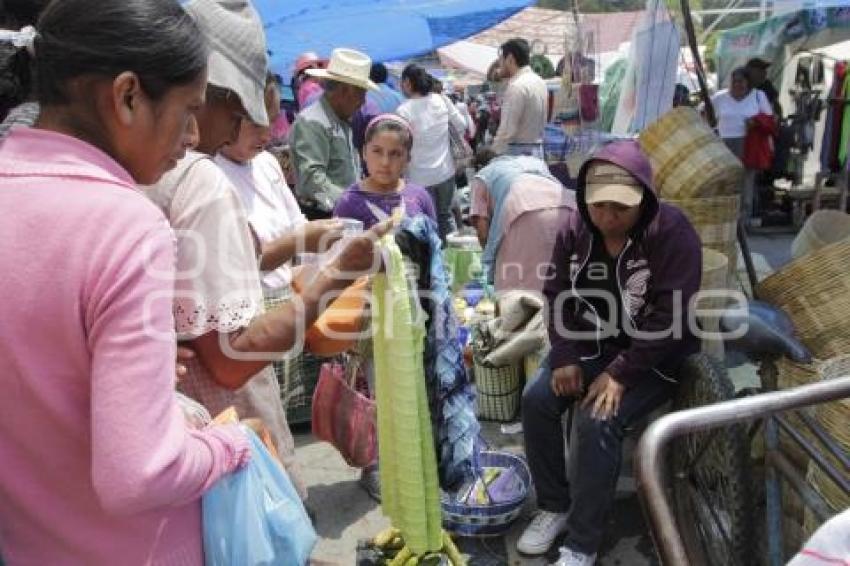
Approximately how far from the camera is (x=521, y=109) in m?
6.53

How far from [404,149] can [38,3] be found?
7.59ft

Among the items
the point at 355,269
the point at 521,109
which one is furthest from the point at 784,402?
the point at 521,109

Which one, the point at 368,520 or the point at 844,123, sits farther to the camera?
the point at 844,123

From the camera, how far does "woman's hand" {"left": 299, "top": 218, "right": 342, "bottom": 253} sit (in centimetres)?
217

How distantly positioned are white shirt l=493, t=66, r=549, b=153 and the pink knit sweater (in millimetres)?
5858

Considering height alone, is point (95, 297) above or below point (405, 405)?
above

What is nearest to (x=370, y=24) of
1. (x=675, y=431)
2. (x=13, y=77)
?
(x=13, y=77)

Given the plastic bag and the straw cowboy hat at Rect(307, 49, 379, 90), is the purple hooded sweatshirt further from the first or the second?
the straw cowboy hat at Rect(307, 49, 379, 90)

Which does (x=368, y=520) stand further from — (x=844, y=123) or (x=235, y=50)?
(x=844, y=123)

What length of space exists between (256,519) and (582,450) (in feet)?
5.88

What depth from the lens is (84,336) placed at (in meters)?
0.90

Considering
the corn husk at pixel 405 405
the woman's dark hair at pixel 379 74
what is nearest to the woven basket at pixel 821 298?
the corn husk at pixel 405 405

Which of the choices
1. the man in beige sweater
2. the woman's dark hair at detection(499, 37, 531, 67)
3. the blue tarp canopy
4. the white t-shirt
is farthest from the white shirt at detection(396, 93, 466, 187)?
the white t-shirt

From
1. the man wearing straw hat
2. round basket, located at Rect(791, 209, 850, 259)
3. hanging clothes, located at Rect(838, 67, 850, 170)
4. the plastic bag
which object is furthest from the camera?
hanging clothes, located at Rect(838, 67, 850, 170)
